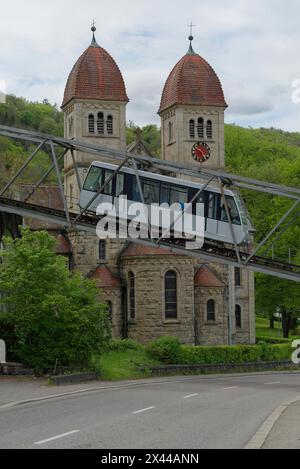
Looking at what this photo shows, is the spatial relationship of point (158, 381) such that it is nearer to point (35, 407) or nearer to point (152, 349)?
point (152, 349)

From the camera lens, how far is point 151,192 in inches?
1350

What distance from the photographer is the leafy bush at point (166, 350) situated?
4656cm

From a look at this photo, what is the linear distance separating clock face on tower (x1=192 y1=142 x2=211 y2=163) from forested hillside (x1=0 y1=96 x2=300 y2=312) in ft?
38.4

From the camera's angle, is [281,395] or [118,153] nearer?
[118,153]

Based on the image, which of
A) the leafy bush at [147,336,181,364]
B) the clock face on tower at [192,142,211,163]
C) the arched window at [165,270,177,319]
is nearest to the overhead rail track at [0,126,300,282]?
the leafy bush at [147,336,181,364]

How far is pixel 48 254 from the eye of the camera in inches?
1378

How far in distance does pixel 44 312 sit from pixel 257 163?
6865 cm

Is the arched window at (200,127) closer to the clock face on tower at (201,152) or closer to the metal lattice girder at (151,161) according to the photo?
the clock face on tower at (201,152)

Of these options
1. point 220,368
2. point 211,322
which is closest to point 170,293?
point 211,322

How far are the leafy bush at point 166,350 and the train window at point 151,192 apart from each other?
1438cm

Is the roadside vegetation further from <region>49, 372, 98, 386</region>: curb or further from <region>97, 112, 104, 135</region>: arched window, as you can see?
<region>97, 112, 104, 135</region>: arched window

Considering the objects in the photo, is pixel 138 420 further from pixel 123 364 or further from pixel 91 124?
pixel 91 124
